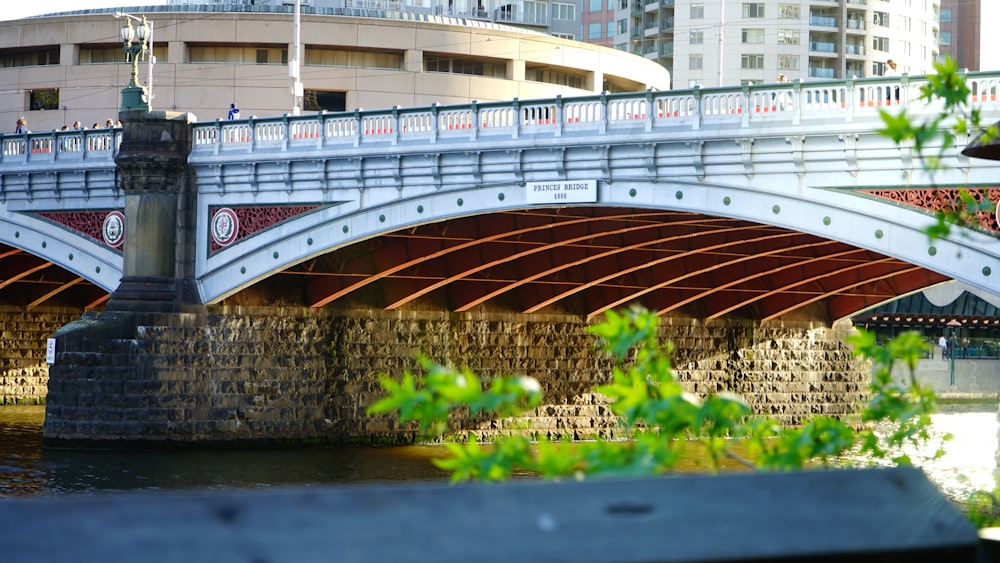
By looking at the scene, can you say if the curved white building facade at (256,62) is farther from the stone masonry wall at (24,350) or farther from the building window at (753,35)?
the building window at (753,35)

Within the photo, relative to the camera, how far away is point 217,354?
106 ft

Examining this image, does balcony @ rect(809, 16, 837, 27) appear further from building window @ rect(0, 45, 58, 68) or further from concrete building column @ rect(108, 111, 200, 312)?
concrete building column @ rect(108, 111, 200, 312)

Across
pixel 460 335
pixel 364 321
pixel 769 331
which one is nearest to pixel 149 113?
pixel 364 321

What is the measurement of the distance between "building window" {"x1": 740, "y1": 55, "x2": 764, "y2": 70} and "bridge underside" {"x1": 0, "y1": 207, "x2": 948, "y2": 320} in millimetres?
50518

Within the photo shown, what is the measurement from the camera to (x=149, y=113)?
105ft

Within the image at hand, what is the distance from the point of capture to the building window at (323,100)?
5666cm

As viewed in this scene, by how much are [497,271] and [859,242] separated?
45.4ft

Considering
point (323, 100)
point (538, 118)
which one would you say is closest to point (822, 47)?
point (323, 100)

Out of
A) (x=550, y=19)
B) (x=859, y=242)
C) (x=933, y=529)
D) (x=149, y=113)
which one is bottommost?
(x=933, y=529)

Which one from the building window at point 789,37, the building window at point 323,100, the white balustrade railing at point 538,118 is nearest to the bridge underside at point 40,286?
the white balustrade railing at point 538,118

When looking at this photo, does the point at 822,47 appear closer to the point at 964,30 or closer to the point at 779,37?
the point at 779,37

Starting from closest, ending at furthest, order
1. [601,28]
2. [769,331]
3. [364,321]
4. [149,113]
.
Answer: [149,113], [364,321], [769,331], [601,28]

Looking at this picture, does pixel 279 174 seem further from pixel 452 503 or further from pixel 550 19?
pixel 550 19

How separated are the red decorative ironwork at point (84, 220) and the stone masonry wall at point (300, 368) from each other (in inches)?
113
